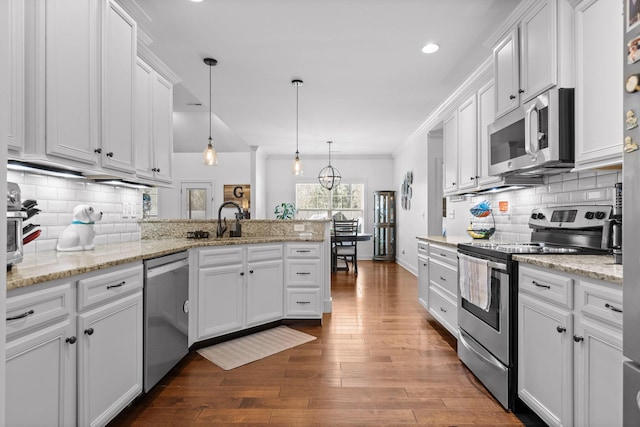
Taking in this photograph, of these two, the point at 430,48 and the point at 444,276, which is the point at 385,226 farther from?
the point at 430,48

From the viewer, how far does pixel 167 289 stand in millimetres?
2236

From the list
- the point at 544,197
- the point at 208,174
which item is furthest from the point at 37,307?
the point at 208,174

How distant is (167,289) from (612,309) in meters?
2.30

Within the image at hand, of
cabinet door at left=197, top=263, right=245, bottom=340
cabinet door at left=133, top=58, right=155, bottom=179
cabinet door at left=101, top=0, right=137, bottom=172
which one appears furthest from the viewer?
cabinet door at left=197, top=263, right=245, bottom=340

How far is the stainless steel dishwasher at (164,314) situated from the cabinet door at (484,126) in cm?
267

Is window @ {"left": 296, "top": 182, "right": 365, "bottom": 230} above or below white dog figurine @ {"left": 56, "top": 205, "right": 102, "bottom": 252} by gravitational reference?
above

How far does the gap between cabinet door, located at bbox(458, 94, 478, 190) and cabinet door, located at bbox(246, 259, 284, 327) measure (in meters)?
2.06

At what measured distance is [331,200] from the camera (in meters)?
8.62

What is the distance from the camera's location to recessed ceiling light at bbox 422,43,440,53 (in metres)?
3.06

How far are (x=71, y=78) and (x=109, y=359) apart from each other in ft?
4.75

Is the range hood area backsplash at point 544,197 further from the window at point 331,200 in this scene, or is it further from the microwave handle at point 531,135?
the window at point 331,200

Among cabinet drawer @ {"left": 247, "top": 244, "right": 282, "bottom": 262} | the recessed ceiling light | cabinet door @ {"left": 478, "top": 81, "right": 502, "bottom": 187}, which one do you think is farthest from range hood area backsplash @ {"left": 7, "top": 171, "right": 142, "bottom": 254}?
cabinet door @ {"left": 478, "top": 81, "right": 502, "bottom": 187}

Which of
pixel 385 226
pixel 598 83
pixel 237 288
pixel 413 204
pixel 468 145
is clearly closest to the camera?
pixel 598 83

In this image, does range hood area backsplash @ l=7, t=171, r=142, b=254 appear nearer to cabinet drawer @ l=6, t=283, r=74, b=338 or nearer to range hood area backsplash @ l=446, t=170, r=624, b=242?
cabinet drawer @ l=6, t=283, r=74, b=338
